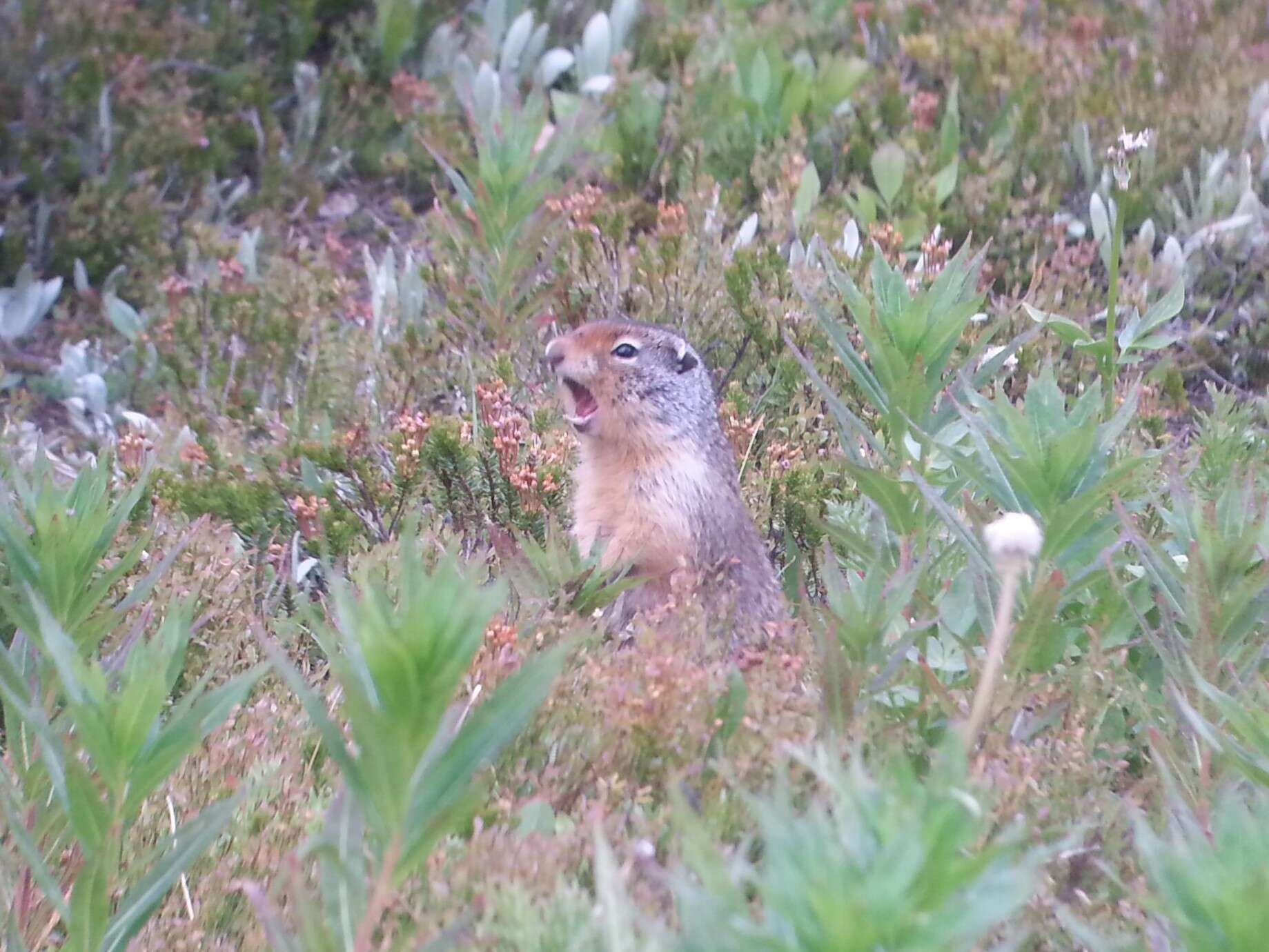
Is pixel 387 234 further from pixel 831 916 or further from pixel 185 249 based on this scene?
pixel 831 916

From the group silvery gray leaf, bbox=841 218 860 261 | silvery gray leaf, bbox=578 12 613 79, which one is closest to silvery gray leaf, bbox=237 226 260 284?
silvery gray leaf, bbox=578 12 613 79

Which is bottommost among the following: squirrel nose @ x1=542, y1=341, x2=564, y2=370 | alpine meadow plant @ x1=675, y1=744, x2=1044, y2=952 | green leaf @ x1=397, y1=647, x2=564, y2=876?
squirrel nose @ x1=542, y1=341, x2=564, y2=370

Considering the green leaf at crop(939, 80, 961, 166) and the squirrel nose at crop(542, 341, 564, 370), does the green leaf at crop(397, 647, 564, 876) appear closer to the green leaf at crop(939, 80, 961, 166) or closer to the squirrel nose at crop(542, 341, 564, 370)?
the squirrel nose at crop(542, 341, 564, 370)

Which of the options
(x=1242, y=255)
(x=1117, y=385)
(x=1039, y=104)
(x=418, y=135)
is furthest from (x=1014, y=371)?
(x=418, y=135)

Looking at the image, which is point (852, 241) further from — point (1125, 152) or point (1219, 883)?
point (1219, 883)

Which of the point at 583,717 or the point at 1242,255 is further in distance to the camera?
the point at 1242,255

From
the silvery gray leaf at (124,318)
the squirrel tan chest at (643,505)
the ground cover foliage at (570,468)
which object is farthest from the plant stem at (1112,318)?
the silvery gray leaf at (124,318)

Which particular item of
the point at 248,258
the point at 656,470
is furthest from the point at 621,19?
the point at 656,470

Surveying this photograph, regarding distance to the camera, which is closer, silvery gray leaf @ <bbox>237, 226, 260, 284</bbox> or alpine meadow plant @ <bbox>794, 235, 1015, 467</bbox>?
alpine meadow plant @ <bbox>794, 235, 1015, 467</bbox>
